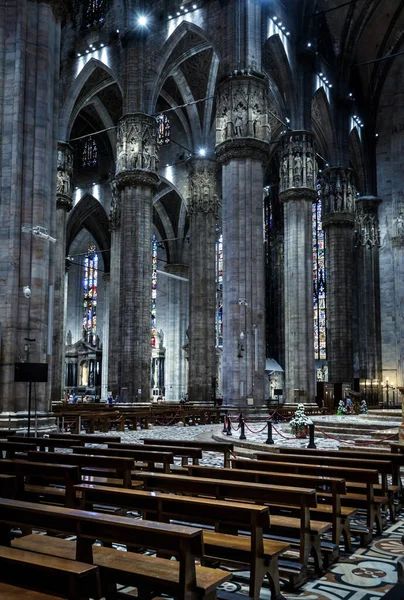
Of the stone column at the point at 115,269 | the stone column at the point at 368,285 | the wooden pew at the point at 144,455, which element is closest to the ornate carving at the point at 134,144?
the stone column at the point at 115,269

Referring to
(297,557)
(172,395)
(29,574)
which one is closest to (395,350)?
(172,395)

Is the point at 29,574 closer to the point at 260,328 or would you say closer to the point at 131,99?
the point at 260,328

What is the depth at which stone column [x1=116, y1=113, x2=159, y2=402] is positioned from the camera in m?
31.2

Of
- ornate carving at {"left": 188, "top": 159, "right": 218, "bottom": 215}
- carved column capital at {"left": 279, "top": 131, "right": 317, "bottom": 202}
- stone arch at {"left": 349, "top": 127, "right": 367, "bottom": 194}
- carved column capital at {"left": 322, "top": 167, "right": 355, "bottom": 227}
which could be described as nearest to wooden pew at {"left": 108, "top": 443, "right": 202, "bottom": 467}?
carved column capital at {"left": 279, "top": 131, "right": 317, "bottom": 202}

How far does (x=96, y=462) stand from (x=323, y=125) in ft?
124

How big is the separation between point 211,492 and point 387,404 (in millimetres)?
37307

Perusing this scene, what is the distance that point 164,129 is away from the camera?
43875 millimetres

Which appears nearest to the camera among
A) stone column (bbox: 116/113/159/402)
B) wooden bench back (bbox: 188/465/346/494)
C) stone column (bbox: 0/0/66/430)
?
wooden bench back (bbox: 188/465/346/494)

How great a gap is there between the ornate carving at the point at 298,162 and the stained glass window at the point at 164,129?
12.0m

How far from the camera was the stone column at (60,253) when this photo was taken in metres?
33.3

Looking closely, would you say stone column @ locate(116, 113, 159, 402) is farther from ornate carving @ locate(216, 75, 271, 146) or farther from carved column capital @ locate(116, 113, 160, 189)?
ornate carving @ locate(216, 75, 271, 146)

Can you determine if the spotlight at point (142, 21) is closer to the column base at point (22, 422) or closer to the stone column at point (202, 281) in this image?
the stone column at point (202, 281)

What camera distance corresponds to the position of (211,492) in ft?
16.0

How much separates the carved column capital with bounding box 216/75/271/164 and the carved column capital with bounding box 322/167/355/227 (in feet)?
40.0
